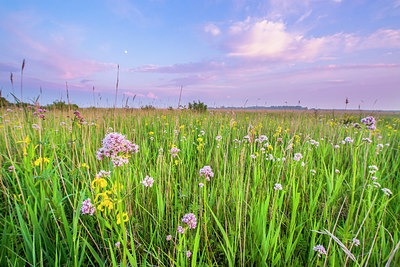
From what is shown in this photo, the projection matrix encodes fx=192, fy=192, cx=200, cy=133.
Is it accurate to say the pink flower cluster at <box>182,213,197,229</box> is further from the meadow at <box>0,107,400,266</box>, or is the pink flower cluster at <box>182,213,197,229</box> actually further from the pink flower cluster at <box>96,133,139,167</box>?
the pink flower cluster at <box>96,133,139,167</box>

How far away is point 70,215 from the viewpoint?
1952 mm

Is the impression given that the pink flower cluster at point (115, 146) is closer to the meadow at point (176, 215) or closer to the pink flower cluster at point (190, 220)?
the meadow at point (176, 215)

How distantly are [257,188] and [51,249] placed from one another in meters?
2.09

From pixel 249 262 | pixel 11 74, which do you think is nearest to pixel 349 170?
pixel 249 262

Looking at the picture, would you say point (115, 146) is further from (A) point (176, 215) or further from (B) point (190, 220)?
(A) point (176, 215)

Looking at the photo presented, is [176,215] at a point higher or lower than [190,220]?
lower

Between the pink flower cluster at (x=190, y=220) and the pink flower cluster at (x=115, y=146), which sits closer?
the pink flower cluster at (x=115, y=146)

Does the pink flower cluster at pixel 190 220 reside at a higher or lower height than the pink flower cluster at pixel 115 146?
lower

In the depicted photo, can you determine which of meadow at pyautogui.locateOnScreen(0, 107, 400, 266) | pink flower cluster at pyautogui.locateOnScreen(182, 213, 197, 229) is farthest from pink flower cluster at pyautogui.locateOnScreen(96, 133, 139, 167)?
pink flower cluster at pyautogui.locateOnScreen(182, 213, 197, 229)

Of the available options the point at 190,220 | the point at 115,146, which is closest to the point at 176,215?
the point at 190,220

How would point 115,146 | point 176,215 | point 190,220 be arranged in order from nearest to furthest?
point 115,146 → point 190,220 → point 176,215

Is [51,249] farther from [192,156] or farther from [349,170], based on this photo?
[349,170]

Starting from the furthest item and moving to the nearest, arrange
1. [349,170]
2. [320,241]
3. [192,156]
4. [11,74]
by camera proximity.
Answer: [192,156] → [349,170] → [11,74] → [320,241]

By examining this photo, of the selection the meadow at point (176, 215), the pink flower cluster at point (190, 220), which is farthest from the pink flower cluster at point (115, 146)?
the pink flower cluster at point (190, 220)
